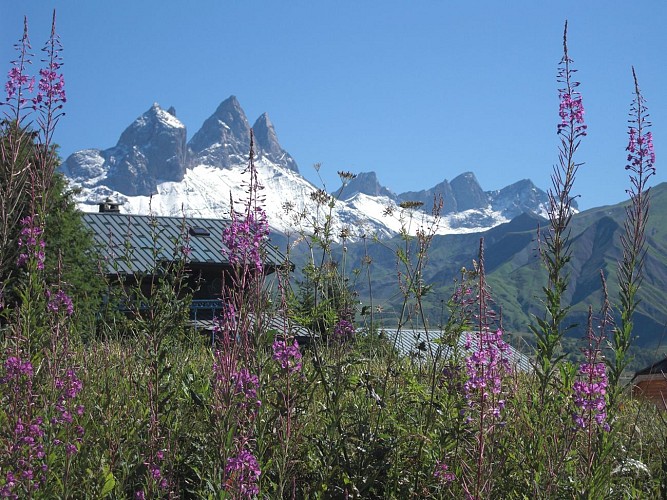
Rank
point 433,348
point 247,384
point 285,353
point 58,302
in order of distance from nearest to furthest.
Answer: point 247,384 → point 285,353 → point 58,302 → point 433,348

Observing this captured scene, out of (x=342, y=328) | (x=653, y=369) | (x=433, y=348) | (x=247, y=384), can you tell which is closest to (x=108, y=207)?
(x=653, y=369)

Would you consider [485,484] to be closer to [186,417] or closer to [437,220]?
[186,417]

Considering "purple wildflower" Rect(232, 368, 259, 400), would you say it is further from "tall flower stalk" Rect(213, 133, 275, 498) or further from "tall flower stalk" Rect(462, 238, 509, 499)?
"tall flower stalk" Rect(462, 238, 509, 499)

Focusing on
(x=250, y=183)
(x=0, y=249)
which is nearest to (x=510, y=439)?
(x=250, y=183)

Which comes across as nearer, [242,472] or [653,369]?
[242,472]

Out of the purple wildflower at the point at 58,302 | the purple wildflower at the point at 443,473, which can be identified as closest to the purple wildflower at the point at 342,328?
the purple wildflower at the point at 443,473

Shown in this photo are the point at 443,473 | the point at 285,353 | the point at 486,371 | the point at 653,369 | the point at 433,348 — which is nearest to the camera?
the point at 486,371

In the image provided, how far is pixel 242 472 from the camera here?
3.02 m

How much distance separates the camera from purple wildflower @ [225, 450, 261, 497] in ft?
9.49

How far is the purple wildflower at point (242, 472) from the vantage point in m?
2.89

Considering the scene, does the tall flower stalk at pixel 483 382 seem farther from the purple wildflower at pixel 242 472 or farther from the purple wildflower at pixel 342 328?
the purple wildflower at pixel 342 328

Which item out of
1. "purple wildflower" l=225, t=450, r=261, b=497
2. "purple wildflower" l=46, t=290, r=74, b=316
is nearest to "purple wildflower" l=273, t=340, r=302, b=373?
"purple wildflower" l=225, t=450, r=261, b=497

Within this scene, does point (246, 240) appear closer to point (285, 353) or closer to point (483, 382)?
point (285, 353)

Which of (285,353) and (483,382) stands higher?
(285,353)
